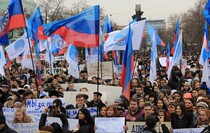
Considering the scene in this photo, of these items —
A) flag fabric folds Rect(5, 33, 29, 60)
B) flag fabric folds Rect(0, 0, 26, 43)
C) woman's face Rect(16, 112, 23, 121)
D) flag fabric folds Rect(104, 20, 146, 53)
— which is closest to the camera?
woman's face Rect(16, 112, 23, 121)

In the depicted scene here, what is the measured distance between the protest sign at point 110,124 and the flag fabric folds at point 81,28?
2.57m

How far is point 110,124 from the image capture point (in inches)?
271

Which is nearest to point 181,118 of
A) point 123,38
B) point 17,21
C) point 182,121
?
point 182,121

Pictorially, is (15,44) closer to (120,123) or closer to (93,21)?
(93,21)

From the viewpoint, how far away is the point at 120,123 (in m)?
6.87

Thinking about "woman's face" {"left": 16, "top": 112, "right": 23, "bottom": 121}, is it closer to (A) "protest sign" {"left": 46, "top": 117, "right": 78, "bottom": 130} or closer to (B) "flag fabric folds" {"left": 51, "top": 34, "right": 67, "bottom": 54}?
(A) "protest sign" {"left": 46, "top": 117, "right": 78, "bottom": 130}

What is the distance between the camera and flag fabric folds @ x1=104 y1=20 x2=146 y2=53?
12.0 metres

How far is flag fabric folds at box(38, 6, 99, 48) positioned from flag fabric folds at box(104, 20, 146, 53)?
2779 millimetres

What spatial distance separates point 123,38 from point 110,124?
598 centimetres

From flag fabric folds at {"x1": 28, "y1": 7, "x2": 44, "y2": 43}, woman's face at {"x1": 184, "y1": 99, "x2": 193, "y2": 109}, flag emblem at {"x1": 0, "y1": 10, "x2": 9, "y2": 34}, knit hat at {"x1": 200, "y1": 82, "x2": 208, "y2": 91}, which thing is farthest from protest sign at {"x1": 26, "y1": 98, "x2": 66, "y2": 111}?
flag fabric folds at {"x1": 28, "y1": 7, "x2": 44, "y2": 43}

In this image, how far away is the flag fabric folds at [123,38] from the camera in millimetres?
12008

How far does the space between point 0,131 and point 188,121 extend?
3185 millimetres

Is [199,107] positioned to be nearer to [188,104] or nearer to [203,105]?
[203,105]

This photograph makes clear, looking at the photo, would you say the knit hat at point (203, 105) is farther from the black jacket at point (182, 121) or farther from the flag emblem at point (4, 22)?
the flag emblem at point (4, 22)
